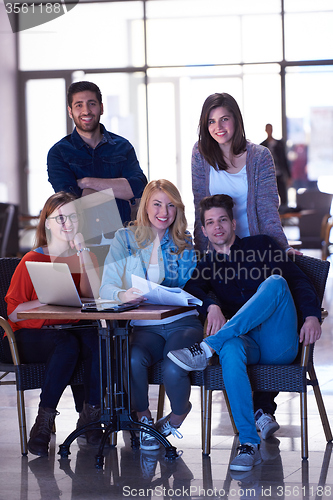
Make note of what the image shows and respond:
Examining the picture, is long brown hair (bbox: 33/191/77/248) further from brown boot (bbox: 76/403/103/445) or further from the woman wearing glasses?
brown boot (bbox: 76/403/103/445)

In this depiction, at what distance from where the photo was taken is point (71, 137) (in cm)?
363

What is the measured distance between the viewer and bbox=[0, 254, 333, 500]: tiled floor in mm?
2586

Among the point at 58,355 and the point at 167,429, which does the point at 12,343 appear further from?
the point at 167,429

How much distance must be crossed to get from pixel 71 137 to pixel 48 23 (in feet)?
30.7

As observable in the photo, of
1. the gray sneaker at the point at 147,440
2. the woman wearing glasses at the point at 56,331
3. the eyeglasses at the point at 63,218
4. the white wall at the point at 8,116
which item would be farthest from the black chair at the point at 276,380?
the white wall at the point at 8,116

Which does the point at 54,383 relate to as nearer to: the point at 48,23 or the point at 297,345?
the point at 297,345

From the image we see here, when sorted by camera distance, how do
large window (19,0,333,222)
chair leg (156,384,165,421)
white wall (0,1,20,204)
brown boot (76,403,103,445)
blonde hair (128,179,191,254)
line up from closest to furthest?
1. brown boot (76,403,103,445)
2. blonde hair (128,179,191,254)
3. chair leg (156,384,165,421)
4. large window (19,0,333,222)
5. white wall (0,1,20,204)

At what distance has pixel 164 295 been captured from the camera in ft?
9.51

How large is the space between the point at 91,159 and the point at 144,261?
683 mm

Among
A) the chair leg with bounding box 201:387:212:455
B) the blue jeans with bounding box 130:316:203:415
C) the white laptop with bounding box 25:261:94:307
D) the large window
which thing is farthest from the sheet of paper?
the large window

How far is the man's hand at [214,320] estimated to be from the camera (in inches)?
119

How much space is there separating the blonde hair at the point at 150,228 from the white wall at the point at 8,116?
28.8 feet

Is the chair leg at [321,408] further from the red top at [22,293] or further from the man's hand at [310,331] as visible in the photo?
the red top at [22,293]

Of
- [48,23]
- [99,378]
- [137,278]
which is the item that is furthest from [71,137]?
[48,23]
